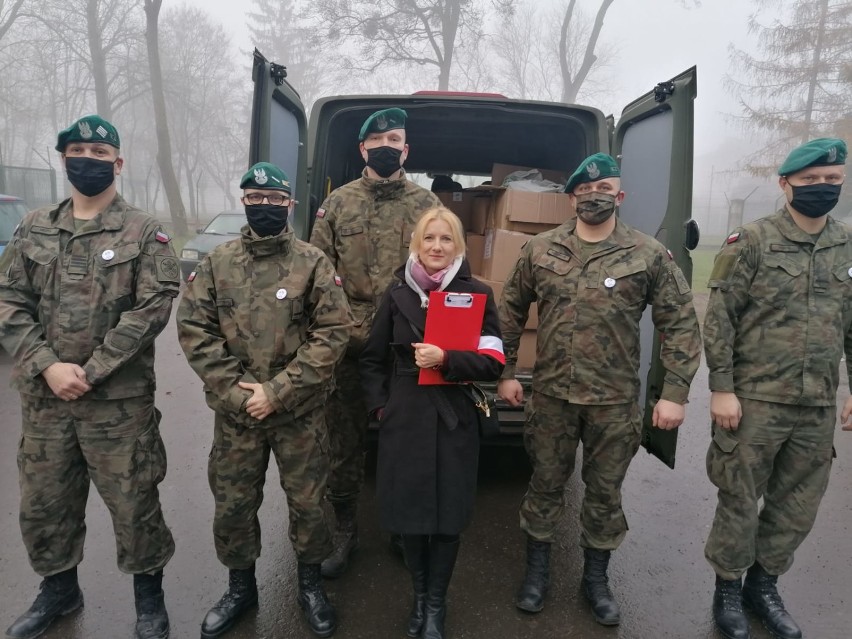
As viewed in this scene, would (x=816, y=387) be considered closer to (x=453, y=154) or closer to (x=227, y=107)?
(x=453, y=154)

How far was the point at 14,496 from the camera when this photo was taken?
347 cm

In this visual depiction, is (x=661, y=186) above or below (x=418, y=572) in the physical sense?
above

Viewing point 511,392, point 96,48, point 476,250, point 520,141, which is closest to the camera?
point 511,392

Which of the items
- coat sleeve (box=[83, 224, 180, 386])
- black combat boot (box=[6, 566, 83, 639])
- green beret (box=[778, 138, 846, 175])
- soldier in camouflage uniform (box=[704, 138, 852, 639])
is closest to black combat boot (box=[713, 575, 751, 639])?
soldier in camouflage uniform (box=[704, 138, 852, 639])

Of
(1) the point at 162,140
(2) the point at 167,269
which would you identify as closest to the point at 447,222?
(2) the point at 167,269

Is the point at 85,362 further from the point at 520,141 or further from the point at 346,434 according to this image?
the point at 520,141

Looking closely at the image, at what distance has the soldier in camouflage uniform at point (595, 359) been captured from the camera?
2533 millimetres

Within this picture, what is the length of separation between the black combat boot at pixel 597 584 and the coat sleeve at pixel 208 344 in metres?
1.70

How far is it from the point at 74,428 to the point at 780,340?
2.92 m

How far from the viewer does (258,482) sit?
8.02 feet

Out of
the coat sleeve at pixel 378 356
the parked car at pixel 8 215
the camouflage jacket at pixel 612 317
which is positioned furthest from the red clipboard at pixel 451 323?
the parked car at pixel 8 215

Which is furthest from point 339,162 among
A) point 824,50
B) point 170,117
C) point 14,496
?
point 170,117

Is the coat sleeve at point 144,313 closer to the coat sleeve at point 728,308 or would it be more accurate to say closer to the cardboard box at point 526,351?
the cardboard box at point 526,351

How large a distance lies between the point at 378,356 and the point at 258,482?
28.5 inches
